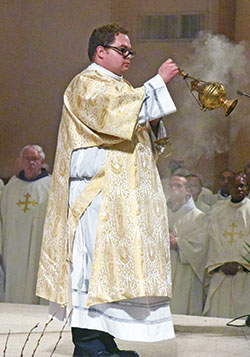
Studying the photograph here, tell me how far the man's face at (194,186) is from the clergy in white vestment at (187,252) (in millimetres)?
39

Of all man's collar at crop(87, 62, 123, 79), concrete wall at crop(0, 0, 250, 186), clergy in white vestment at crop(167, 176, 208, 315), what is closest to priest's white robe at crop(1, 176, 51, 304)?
concrete wall at crop(0, 0, 250, 186)

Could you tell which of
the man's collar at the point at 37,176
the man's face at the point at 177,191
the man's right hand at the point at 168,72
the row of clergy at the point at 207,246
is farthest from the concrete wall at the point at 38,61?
the man's right hand at the point at 168,72

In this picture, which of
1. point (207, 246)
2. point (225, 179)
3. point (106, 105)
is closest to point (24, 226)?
point (207, 246)

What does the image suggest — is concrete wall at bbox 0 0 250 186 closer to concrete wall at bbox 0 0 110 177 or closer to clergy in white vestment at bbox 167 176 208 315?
concrete wall at bbox 0 0 110 177

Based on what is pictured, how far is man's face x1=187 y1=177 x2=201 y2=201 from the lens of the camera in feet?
26.3

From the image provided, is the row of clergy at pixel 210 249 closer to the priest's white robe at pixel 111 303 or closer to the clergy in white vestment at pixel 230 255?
the clergy in white vestment at pixel 230 255

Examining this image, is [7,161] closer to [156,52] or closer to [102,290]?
[156,52]

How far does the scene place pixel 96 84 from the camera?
4145 millimetres

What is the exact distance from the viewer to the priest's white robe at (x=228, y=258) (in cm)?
781

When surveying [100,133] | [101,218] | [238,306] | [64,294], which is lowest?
[238,306]

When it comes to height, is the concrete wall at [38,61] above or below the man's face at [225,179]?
above

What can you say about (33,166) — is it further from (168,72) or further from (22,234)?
(168,72)

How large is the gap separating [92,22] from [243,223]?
277 centimetres

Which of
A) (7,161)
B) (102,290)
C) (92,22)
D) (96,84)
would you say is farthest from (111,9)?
(102,290)
